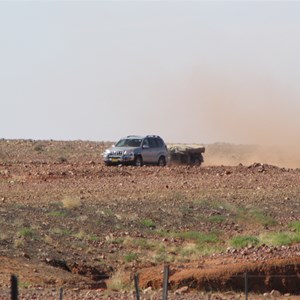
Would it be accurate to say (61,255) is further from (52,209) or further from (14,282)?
(14,282)

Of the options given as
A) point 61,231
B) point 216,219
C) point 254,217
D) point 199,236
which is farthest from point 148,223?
point 254,217

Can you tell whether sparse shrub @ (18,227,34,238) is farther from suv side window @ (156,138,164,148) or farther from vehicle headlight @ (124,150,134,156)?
suv side window @ (156,138,164,148)

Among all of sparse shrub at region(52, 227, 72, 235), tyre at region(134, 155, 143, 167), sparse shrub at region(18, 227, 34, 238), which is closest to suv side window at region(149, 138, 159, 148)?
tyre at region(134, 155, 143, 167)

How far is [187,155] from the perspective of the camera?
5903cm

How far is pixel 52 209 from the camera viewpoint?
109ft

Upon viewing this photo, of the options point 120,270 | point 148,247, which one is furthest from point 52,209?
point 120,270

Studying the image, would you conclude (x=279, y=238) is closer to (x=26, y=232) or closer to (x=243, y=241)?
(x=243, y=241)

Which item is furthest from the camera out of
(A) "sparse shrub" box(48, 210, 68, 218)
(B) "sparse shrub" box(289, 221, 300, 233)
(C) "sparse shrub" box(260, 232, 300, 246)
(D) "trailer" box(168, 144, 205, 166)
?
(D) "trailer" box(168, 144, 205, 166)

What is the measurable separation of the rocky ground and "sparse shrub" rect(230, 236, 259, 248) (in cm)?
7

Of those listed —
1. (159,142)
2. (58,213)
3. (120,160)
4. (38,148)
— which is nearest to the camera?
(58,213)

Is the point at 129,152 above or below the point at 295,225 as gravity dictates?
above

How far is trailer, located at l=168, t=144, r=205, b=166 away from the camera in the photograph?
58812 mm

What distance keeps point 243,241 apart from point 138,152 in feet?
73.2

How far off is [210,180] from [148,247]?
15.1 meters
